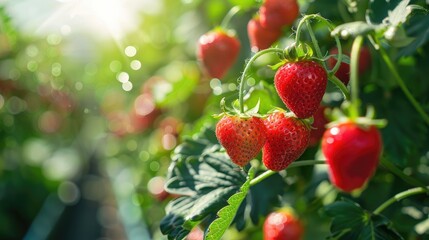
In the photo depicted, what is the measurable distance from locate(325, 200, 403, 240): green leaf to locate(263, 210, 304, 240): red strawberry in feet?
0.60

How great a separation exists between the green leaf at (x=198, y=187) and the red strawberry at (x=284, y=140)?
0.58ft

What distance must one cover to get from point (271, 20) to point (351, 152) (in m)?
0.59

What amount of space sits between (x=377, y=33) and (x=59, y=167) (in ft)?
10.5

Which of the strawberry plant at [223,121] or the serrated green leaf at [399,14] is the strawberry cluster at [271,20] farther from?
the serrated green leaf at [399,14]

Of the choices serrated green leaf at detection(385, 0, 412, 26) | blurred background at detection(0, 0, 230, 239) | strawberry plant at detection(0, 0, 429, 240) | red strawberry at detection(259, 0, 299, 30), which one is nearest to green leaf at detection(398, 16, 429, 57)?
strawberry plant at detection(0, 0, 429, 240)

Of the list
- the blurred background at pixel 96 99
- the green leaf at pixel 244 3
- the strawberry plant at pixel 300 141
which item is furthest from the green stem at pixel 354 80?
the blurred background at pixel 96 99

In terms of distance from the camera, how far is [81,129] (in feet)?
11.9

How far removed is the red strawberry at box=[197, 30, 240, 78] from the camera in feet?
4.97

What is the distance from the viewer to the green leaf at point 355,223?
1157mm

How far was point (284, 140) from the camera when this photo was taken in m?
1.01

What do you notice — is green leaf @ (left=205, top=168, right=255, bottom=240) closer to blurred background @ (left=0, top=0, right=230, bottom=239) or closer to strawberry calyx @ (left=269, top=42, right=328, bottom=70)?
strawberry calyx @ (left=269, top=42, right=328, bottom=70)

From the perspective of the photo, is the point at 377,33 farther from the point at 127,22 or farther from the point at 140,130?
the point at 127,22

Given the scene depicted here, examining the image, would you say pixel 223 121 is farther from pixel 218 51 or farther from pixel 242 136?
pixel 218 51

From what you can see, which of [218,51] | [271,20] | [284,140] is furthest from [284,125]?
[218,51]
